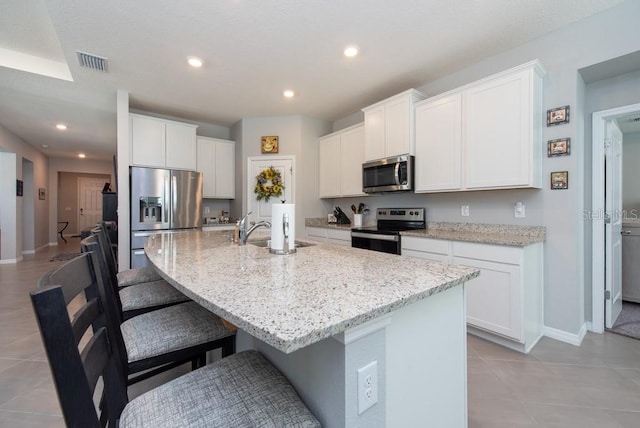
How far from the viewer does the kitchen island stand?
0.69 meters

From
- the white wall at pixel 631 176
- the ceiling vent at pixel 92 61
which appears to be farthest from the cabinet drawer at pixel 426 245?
the ceiling vent at pixel 92 61

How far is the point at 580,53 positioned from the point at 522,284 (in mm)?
1955

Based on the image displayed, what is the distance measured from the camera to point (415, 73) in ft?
10.5

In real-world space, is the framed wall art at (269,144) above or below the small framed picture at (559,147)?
above

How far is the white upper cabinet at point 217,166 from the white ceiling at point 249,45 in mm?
659

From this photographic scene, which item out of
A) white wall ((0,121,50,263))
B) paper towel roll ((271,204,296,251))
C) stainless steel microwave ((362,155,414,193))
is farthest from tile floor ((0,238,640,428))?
white wall ((0,121,50,263))

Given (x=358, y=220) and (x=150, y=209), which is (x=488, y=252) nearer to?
(x=358, y=220)

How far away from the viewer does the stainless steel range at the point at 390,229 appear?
310 centimetres

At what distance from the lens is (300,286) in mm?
925

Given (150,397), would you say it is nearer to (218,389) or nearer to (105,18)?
(218,389)

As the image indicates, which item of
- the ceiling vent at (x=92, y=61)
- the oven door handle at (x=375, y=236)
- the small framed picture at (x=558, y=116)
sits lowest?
the oven door handle at (x=375, y=236)

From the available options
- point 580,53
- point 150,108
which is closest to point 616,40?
point 580,53

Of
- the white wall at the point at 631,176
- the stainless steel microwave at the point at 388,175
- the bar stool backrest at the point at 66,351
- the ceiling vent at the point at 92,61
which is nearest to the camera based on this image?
the bar stool backrest at the point at 66,351

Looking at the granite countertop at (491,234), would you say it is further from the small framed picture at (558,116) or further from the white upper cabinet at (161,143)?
the white upper cabinet at (161,143)
